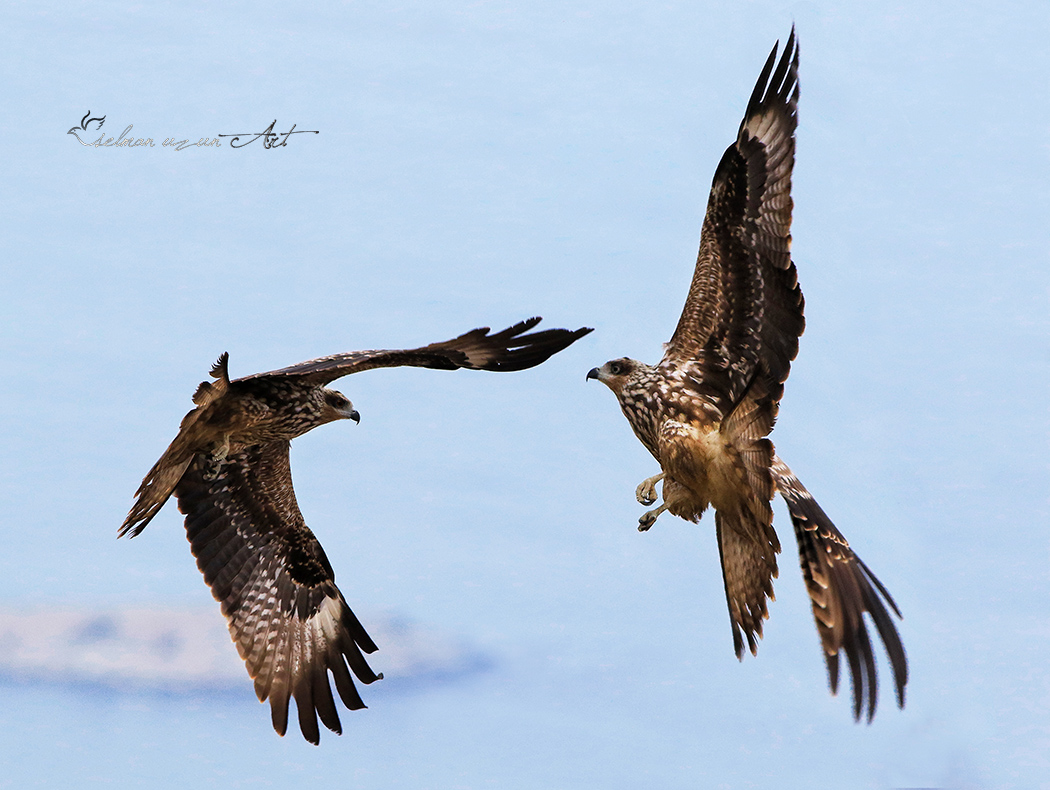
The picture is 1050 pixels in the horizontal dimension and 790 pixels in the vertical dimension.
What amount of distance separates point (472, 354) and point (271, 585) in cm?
257

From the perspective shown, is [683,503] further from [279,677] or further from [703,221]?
[279,677]

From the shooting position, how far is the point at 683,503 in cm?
745

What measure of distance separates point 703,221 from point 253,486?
137 inches

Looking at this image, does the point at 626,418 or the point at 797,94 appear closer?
the point at 797,94

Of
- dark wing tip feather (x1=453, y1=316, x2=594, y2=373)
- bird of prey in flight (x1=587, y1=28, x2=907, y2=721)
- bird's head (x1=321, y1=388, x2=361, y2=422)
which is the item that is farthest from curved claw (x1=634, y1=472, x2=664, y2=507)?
bird's head (x1=321, y1=388, x2=361, y2=422)

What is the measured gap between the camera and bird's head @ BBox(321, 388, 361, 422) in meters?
8.14

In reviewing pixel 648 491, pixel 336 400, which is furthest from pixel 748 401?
pixel 336 400

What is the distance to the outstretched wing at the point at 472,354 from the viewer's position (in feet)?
22.8

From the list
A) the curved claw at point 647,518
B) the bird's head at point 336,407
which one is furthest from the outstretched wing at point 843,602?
the bird's head at point 336,407

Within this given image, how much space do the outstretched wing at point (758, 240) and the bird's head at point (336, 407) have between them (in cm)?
227

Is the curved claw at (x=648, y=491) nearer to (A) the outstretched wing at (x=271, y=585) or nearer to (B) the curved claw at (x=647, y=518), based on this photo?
(B) the curved claw at (x=647, y=518)

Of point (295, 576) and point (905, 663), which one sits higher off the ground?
point (295, 576)

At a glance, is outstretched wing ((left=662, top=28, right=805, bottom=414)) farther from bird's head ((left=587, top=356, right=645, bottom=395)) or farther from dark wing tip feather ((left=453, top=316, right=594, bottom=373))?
dark wing tip feather ((left=453, top=316, right=594, bottom=373))

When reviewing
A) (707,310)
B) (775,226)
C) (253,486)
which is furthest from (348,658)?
(775,226)
